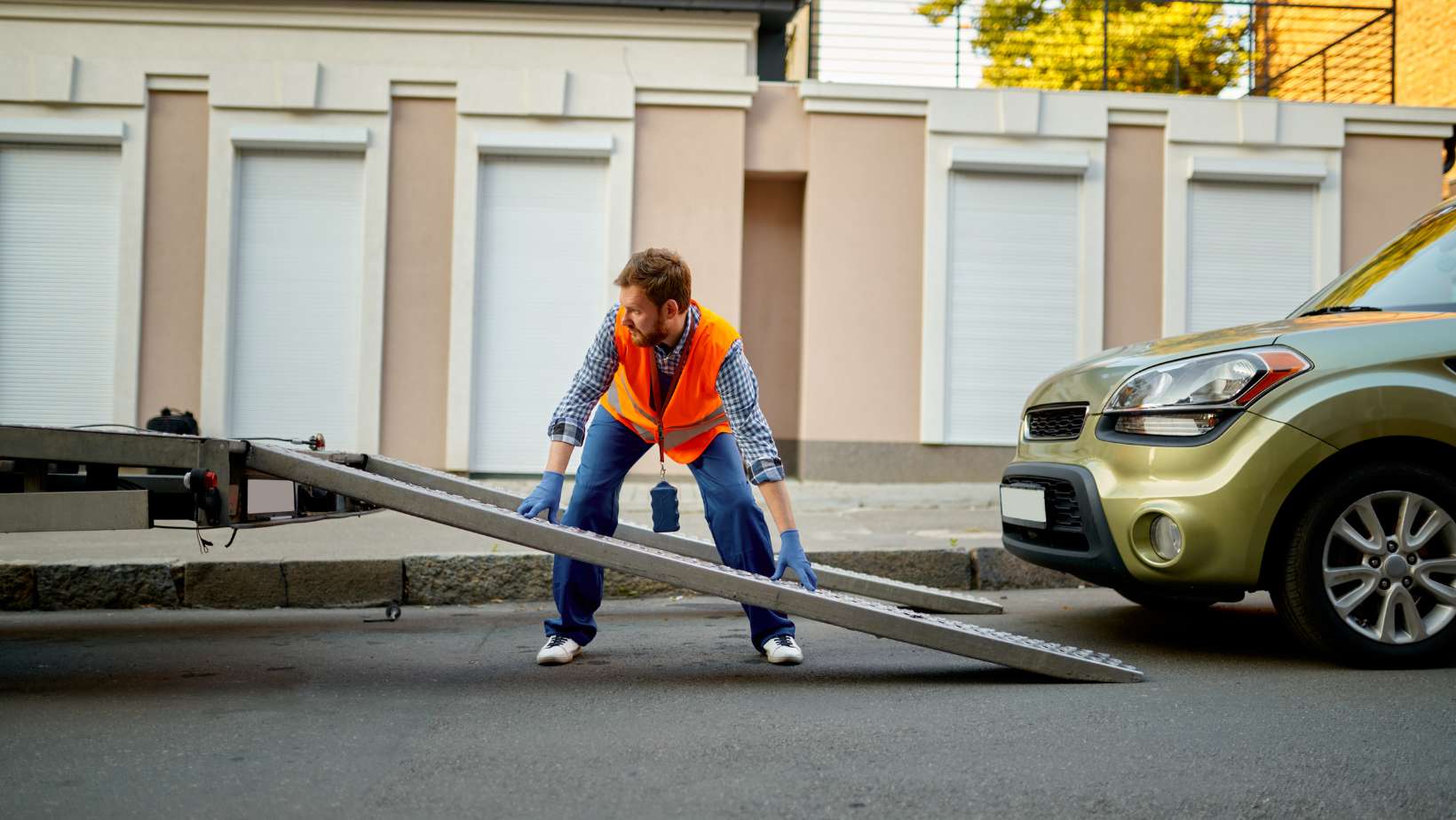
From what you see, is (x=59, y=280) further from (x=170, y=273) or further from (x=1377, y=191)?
(x=1377, y=191)

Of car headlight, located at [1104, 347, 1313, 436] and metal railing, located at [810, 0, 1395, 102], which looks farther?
metal railing, located at [810, 0, 1395, 102]

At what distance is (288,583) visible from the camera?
6.02m

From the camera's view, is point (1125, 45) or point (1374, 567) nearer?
point (1374, 567)

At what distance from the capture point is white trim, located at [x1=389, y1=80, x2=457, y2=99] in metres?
11.4

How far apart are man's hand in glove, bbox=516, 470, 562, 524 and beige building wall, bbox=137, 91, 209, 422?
27.8 feet

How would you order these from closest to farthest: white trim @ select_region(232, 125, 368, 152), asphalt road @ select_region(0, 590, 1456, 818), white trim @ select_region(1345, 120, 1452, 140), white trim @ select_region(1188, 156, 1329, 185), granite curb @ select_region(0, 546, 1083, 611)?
asphalt road @ select_region(0, 590, 1456, 818) < granite curb @ select_region(0, 546, 1083, 611) < white trim @ select_region(232, 125, 368, 152) < white trim @ select_region(1188, 156, 1329, 185) < white trim @ select_region(1345, 120, 1452, 140)

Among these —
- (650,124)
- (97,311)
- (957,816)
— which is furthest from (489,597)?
(97,311)

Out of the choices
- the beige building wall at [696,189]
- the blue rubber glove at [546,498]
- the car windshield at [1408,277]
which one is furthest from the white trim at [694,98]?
the blue rubber glove at [546,498]

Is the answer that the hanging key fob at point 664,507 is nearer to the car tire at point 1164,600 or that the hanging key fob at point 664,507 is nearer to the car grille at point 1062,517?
the car grille at point 1062,517

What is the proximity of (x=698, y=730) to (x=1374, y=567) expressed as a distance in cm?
248

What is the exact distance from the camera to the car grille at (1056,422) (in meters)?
4.59

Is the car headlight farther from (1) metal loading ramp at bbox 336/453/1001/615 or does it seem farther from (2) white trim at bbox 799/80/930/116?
(2) white trim at bbox 799/80/930/116

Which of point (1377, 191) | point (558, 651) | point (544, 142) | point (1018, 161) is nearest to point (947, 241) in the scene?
point (1018, 161)

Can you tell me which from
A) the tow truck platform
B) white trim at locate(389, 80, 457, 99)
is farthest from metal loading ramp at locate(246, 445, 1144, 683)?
white trim at locate(389, 80, 457, 99)
